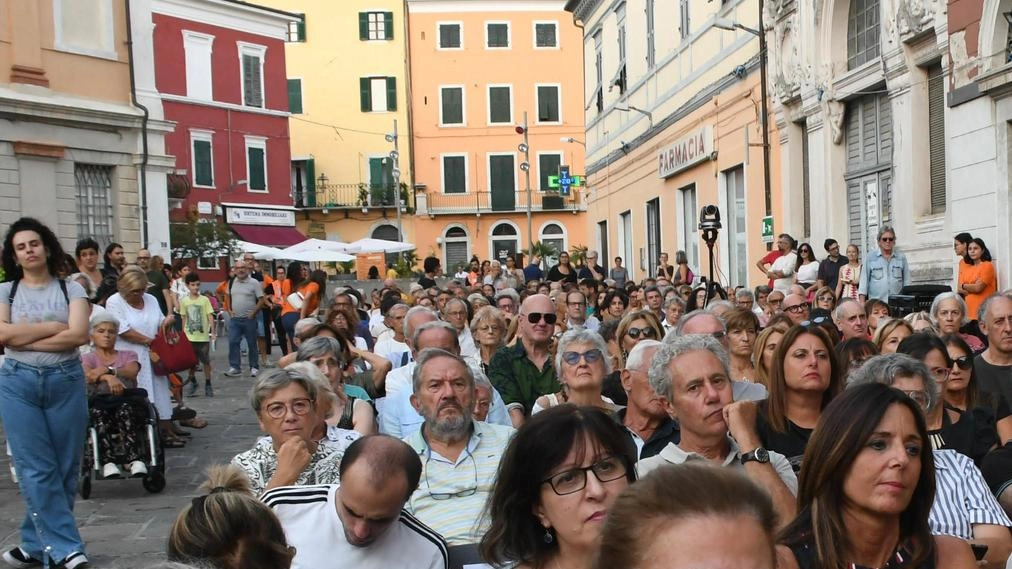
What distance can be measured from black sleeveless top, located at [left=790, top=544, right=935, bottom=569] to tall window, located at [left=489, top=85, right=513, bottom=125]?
5410 cm

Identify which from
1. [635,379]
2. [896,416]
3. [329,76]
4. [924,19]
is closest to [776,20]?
[924,19]

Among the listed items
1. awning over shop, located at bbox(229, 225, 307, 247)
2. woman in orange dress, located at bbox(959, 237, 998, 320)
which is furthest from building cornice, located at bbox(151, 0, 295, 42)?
woman in orange dress, located at bbox(959, 237, 998, 320)

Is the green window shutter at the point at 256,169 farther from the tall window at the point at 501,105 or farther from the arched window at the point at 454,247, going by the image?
the tall window at the point at 501,105

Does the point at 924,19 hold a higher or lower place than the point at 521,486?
higher

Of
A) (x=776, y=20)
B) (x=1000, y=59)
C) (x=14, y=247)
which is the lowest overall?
(x=14, y=247)

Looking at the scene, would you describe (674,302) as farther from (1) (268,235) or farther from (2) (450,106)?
(2) (450,106)

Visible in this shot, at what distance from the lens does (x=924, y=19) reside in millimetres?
14602

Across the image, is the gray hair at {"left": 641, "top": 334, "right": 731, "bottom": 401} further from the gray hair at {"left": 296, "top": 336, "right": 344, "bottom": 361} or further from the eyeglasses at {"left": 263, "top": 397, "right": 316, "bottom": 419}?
the gray hair at {"left": 296, "top": 336, "right": 344, "bottom": 361}

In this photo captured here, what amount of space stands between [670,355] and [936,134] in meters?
11.5

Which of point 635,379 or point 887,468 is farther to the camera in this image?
point 635,379

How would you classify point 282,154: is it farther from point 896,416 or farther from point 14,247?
point 896,416

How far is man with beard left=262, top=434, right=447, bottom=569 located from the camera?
3.95 metres

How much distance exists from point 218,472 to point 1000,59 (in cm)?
1149

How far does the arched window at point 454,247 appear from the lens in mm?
57750
